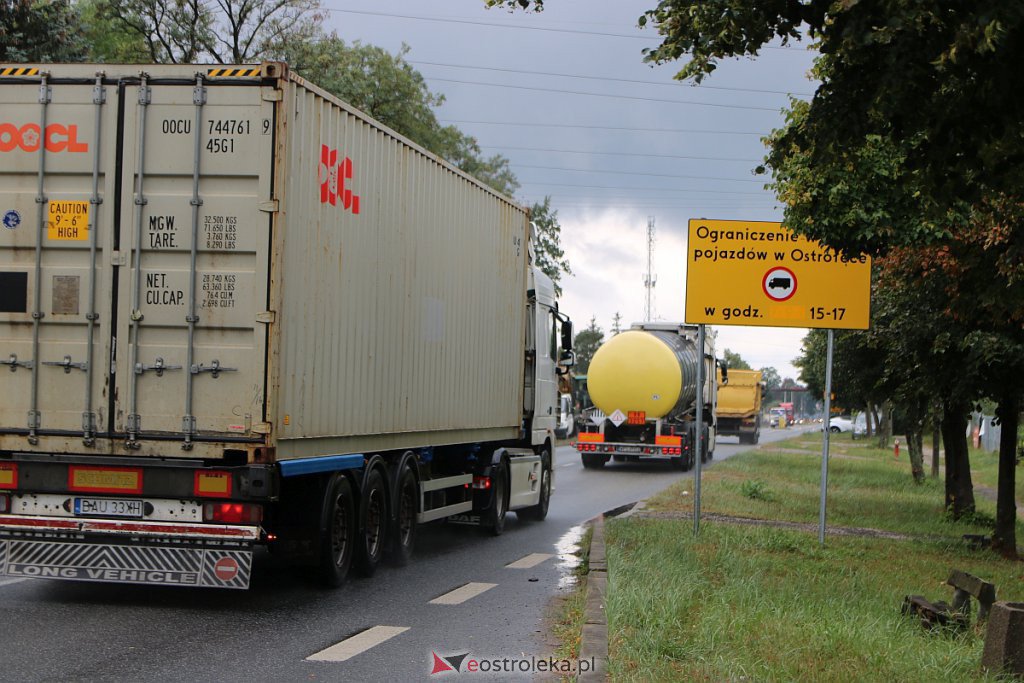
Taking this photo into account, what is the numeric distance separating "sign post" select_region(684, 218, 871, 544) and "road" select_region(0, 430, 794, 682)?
361cm

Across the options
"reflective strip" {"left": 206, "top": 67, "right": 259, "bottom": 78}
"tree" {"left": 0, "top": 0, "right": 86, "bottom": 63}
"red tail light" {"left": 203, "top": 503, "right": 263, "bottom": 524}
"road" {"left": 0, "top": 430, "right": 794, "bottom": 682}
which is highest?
"tree" {"left": 0, "top": 0, "right": 86, "bottom": 63}

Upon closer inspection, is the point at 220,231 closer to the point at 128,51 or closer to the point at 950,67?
the point at 950,67

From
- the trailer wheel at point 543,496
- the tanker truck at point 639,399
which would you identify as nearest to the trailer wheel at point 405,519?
the trailer wheel at point 543,496

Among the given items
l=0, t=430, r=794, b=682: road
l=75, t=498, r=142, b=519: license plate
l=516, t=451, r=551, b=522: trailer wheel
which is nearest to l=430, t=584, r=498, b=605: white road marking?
l=0, t=430, r=794, b=682: road

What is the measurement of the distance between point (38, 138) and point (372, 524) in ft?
13.6

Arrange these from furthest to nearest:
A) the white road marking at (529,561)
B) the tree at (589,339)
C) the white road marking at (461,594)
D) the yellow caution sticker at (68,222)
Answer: the tree at (589,339)
the white road marking at (529,561)
the white road marking at (461,594)
the yellow caution sticker at (68,222)

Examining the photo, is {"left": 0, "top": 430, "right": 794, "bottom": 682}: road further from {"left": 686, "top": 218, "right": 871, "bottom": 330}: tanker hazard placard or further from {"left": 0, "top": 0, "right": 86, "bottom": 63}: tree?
{"left": 0, "top": 0, "right": 86, "bottom": 63}: tree

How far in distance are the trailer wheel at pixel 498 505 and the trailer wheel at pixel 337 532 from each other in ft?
14.8

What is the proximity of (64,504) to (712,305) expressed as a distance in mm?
7657

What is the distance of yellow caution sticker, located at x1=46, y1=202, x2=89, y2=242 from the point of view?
856 centimetres

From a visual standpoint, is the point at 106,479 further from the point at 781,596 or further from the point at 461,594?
the point at 781,596

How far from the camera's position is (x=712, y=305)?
13859 millimetres

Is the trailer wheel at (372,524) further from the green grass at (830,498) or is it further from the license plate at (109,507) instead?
the green grass at (830,498)

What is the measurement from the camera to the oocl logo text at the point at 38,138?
8.64 m
